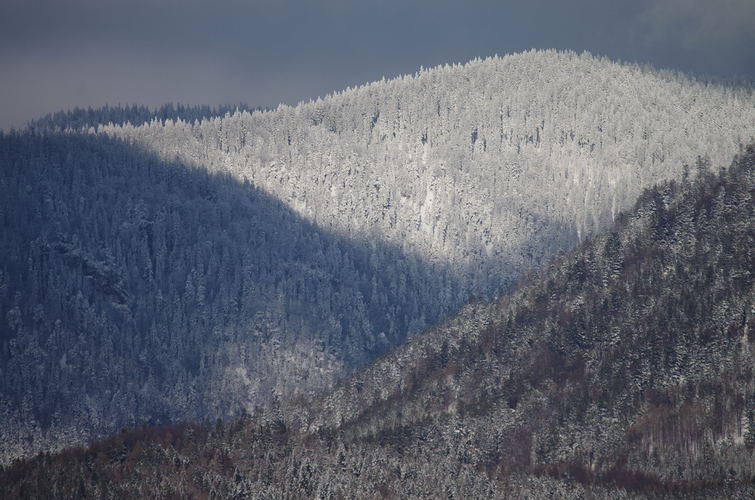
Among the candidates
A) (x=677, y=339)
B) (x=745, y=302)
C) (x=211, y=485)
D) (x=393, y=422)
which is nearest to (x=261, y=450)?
(x=211, y=485)

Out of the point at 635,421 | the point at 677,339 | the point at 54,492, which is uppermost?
the point at 677,339

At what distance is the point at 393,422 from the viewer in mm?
195250

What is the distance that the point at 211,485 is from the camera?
160m

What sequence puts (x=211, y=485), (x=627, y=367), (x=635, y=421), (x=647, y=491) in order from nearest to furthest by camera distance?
1. (x=647, y=491)
2. (x=211, y=485)
3. (x=635, y=421)
4. (x=627, y=367)

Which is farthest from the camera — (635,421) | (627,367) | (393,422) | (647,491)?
(393,422)

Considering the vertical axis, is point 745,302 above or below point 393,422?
above

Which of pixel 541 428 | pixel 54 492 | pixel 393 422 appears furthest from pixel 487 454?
pixel 54 492

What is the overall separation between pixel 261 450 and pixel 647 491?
73629mm

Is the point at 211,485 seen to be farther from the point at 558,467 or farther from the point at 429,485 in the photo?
the point at 558,467

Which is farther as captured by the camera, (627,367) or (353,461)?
(627,367)

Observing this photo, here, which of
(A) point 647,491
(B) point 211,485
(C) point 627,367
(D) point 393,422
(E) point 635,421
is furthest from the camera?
(D) point 393,422

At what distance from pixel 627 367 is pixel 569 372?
14.4m

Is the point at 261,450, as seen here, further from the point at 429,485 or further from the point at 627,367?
the point at 627,367

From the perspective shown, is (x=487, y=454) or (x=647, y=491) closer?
(x=647, y=491)
